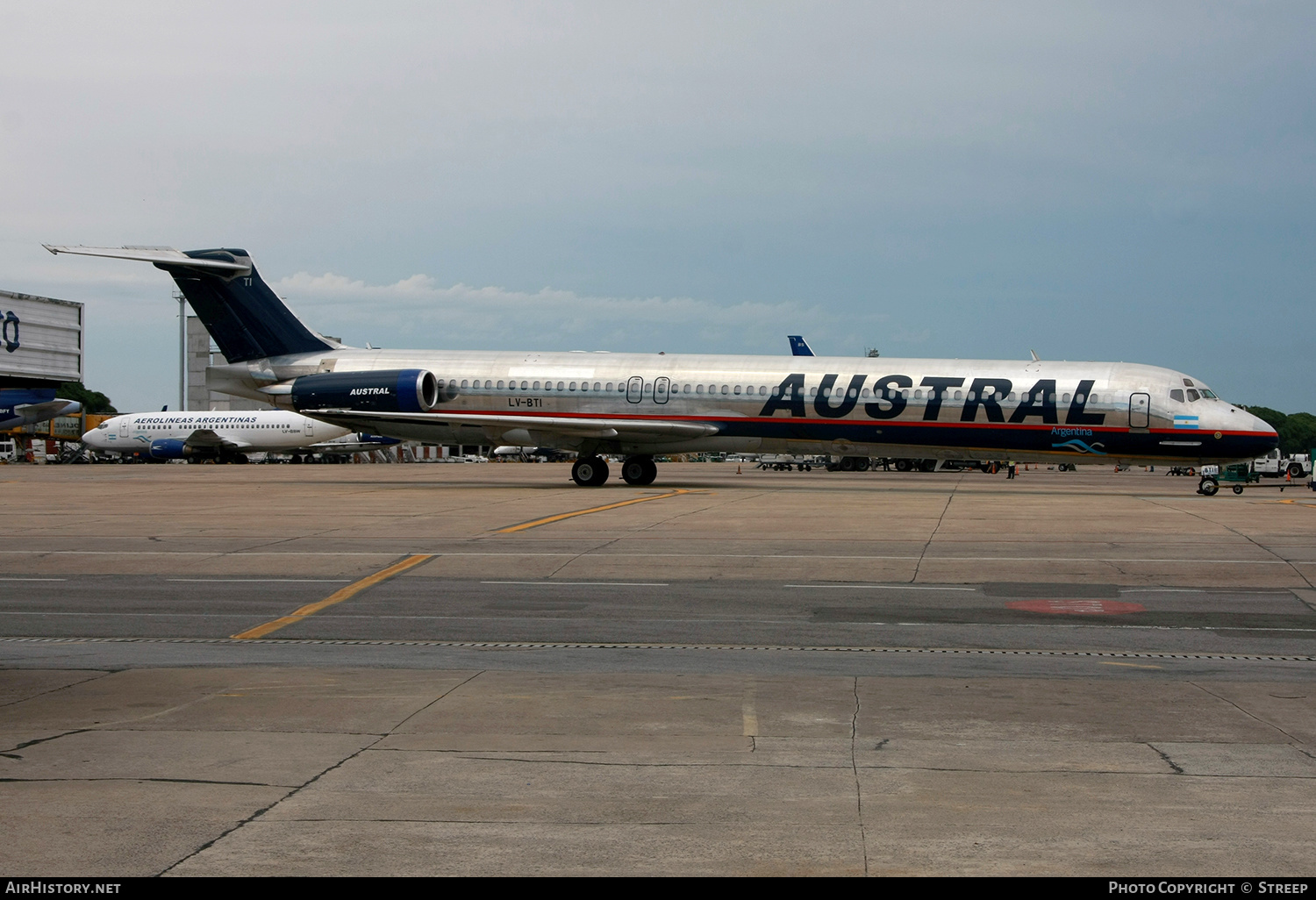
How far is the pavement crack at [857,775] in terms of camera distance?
5281 millimetres

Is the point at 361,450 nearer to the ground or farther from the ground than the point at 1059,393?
nearer to the ground

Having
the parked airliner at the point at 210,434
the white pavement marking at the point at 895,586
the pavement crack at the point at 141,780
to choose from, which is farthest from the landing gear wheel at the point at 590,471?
the parked airliner at the point at 210,434

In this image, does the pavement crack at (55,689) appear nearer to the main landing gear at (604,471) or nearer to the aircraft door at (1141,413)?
the main landing gear at (604,471)

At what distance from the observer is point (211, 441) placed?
2908 inches

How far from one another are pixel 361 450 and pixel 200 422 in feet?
41.8

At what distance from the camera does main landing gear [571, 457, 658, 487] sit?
115 ft

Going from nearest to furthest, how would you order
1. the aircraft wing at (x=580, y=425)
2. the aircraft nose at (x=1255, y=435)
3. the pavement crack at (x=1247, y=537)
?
the pavement crack at (x=1247, y=537)
the aircraft nose at (x=1255, y=435)
the aircraft wing at (x=580, y=425)

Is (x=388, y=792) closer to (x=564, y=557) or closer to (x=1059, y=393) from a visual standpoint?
(x=564, y=557)

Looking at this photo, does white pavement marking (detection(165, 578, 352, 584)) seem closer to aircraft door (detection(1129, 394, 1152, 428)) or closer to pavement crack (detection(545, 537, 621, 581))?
pavement crack (detection(545, 537, 621, 581))

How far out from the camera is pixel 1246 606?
1356 centimetres

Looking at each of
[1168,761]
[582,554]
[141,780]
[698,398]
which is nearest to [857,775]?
[1168,761]

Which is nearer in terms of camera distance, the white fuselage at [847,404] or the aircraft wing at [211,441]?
the white fuselage at [847,404]

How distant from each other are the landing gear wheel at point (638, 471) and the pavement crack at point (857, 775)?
26.1 metres

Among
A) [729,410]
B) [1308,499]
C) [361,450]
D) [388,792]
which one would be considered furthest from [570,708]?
[361,450]
